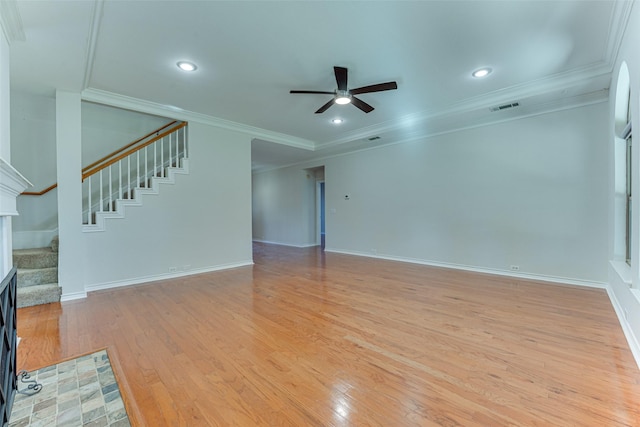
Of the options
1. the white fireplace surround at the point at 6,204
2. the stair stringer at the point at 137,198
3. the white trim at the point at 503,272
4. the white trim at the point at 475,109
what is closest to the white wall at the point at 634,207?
the white trim at the point at 475,109

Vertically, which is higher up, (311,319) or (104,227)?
(104,227)

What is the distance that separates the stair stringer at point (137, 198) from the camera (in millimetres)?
3953

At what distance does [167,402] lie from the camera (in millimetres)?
1634

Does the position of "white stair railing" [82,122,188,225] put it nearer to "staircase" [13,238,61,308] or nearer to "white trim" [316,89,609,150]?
"staircase" [13,238,61,308]

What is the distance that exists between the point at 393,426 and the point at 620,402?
1.41 metres

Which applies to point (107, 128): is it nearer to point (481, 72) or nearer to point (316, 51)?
point (316, 51)

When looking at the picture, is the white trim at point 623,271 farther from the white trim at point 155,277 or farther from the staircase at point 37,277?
the staircase at point 37,277

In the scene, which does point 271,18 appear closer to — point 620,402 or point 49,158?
point 620,402

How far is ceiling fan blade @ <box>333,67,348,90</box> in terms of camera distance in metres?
3.02

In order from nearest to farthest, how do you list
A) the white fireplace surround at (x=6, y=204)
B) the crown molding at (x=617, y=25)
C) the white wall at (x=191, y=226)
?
the white fireplace surround at (x=6, y=204), the crown molding at (x=617, y=25), the white wall at (x=191, y=226)

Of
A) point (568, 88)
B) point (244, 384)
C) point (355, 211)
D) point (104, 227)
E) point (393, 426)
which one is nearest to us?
point (393, 426)

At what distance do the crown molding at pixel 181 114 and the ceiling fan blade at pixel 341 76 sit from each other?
9.01 ft

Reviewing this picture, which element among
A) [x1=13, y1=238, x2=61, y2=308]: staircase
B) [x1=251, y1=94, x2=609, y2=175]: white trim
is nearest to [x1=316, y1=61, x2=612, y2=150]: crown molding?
[x1=251, y1=94, x2=609, y2=175]: white trim

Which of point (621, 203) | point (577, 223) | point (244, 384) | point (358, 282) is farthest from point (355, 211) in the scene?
point (244, 384)
